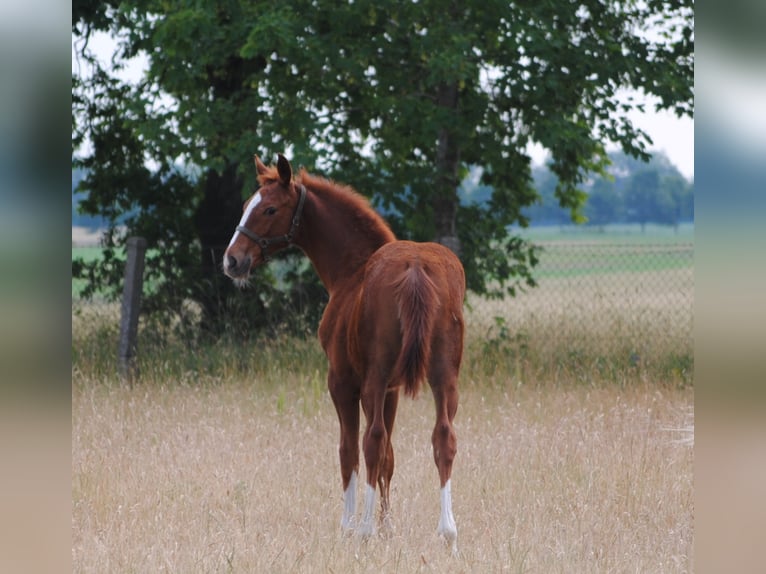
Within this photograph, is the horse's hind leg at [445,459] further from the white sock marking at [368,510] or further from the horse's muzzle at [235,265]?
the horse's muzzle at [235,265]

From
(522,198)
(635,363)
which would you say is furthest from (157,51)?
(635,363)

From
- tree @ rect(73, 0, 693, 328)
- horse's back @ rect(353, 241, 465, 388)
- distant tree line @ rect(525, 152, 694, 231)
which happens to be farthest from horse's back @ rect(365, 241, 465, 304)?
distant tree line @ rect(525, 152, 694, 231)

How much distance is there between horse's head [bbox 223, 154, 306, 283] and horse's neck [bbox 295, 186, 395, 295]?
10 cm

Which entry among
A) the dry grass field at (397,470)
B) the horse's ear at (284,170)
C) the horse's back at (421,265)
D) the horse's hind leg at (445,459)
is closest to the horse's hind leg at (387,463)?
the dry grass field at (397,470)

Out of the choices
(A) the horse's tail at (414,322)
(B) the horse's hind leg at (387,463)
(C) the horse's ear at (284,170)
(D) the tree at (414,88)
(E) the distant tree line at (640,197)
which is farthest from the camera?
(E) the distant tree line at (640,197)

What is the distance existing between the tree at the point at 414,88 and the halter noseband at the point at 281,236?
12.8 ft

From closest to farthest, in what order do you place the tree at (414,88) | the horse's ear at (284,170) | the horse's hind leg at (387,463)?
the horse's hind leg at (387,463) → the horse's ear at (284,170) → the tree at (414,88)

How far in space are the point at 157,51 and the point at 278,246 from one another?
5.87m

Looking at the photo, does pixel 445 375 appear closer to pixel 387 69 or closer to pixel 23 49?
pixel 23 49

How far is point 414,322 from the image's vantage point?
15.5ft

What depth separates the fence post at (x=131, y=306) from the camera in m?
10.4

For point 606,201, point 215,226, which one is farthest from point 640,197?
point 215,226

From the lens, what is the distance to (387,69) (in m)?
10.4

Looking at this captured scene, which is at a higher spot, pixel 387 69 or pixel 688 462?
pixel 387 69
